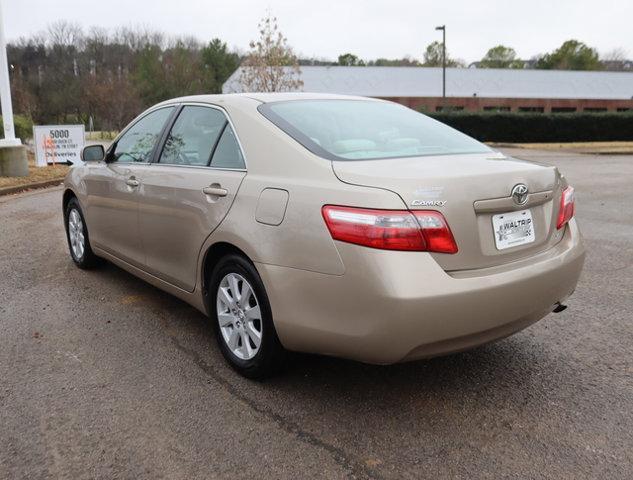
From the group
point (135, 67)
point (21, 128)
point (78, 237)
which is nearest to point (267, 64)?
point (21, 128)

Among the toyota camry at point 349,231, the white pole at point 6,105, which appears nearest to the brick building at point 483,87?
the white pole at point 6,105

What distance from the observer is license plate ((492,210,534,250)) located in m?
2.77

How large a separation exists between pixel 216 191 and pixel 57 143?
14.7 metres

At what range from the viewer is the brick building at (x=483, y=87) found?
55.4 meters

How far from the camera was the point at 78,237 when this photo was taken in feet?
18.5

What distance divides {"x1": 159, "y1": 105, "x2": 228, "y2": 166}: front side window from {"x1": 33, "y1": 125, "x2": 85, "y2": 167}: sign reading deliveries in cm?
1306

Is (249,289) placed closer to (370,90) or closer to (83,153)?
(83,153)

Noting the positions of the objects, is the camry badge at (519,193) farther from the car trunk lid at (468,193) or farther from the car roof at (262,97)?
the car roof at (262,97)

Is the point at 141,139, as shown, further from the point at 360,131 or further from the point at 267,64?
the point at 267,64

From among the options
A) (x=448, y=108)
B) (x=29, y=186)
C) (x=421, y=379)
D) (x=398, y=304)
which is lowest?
(x=421, y=379)

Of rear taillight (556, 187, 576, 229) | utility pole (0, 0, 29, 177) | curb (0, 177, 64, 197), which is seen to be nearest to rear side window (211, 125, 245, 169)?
rear taillight (556, 187, 576, 229)

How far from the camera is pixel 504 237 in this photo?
9.16 ft

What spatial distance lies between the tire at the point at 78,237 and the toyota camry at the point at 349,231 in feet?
5.57

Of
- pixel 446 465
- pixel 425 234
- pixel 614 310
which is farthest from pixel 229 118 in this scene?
pixel 614 310
